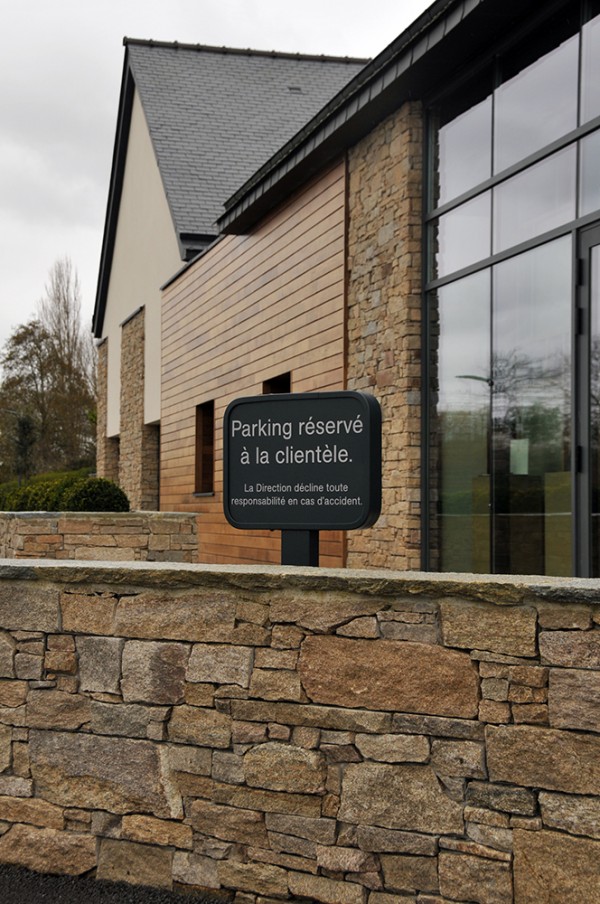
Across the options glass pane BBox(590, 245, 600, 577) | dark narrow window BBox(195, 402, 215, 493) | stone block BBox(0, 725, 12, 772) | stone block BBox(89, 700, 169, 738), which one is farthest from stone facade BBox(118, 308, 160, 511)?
stone block BBox(89, 700, 169, 738)

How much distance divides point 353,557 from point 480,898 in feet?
22.3

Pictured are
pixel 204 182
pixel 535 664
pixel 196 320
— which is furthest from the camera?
pixel 204 182

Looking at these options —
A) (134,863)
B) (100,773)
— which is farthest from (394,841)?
(100,773)

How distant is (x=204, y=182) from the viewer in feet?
68.1

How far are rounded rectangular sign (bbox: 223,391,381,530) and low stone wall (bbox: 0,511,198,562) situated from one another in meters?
7.12

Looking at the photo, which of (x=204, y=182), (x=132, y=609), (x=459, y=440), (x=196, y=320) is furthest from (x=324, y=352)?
(x=204, y=182)

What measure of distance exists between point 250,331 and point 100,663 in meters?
10.2

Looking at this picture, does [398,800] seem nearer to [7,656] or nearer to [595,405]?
[7,656]

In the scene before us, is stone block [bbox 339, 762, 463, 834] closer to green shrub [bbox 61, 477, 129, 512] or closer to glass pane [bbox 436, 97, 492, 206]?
glass pane [bbox 436, 97, 492, 206]

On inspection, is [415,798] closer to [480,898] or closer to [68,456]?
[480,898]

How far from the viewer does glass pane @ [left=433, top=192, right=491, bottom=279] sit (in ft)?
27.7

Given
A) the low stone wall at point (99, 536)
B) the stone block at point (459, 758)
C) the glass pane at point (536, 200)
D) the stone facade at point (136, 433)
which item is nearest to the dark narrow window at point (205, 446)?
the low stone wall at point (99, 536)

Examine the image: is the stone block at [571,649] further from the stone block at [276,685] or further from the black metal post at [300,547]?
the black metal post at [300,547]

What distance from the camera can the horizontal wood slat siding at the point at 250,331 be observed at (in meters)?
10.9
